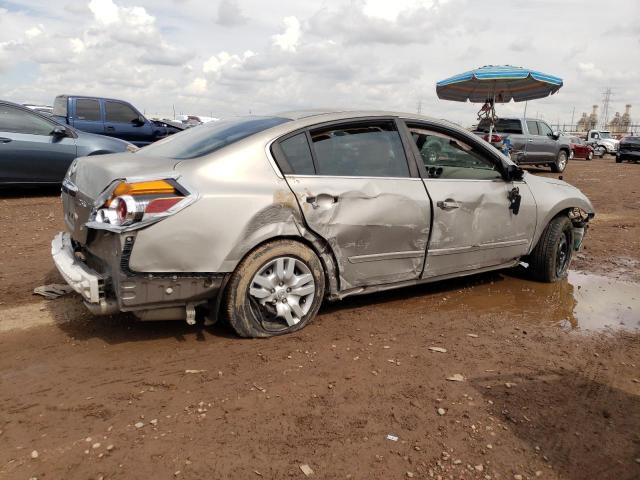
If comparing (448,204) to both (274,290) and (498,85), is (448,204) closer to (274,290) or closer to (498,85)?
(274,290)

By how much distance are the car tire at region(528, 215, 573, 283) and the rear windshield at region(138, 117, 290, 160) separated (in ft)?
9.33

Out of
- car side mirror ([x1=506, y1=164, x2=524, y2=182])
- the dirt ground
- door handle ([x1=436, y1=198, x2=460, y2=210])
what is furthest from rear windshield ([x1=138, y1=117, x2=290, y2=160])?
car side mirror ([x1=506, y1=164, x2=524, y2=182])

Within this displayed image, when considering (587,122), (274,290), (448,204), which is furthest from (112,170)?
(587,122)

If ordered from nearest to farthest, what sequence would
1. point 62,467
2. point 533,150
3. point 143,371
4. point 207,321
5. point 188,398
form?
point 62,467 < point 188,398 < point 143,371 < point 207,321 < point 533,150

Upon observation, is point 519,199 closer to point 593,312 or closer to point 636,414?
point 593,312

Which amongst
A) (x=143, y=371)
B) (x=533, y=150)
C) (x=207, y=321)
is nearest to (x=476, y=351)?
(x=207, y=321)

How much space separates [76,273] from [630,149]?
2686 centimetres

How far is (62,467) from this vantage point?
2.21m

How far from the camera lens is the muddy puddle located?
4.27 m

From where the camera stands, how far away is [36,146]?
26.8ft

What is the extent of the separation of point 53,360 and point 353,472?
202 cm

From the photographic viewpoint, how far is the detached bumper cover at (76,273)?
3020mm

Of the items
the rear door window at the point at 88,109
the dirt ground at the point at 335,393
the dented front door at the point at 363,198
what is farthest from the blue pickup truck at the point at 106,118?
Result: the dented front door at the point at 363,198

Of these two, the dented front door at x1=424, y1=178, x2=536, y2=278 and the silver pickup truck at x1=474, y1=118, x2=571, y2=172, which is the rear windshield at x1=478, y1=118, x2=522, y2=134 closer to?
the silver pickup truck at x1=474, y1=118, x2=571, y2=172
